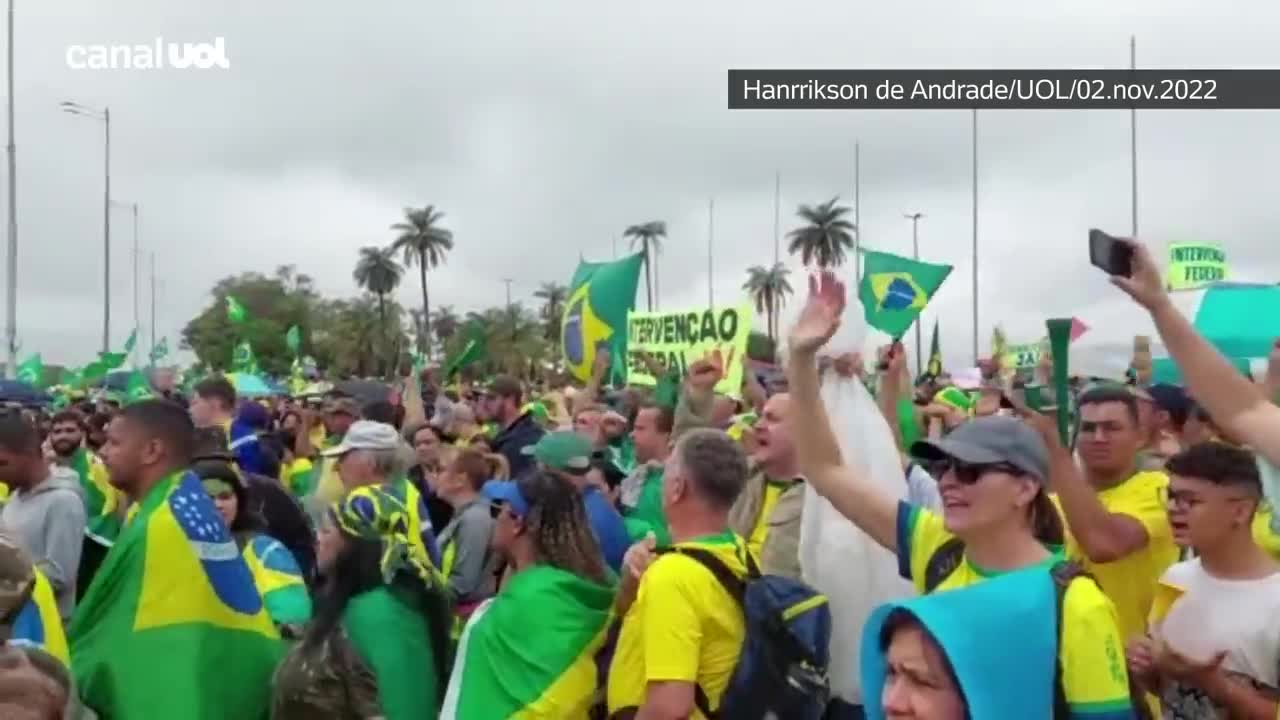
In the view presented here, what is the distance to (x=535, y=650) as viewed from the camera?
161 inches

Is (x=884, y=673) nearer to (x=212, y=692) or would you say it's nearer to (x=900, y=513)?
(x=900, y=513)

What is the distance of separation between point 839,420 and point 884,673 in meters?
1.79

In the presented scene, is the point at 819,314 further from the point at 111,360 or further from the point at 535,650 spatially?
the point at 111,360

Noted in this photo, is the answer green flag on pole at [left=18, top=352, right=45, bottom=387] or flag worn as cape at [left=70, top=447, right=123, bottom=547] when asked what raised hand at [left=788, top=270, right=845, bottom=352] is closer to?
flag worn as cape at [left=70, top=447, right=123, bottom=547]

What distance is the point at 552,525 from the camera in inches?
169

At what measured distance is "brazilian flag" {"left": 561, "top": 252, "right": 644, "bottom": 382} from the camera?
13.2 m

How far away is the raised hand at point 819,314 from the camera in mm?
3941

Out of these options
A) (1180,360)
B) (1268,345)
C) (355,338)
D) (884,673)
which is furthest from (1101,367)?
(355,338)

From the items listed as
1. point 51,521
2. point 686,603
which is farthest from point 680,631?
point 51,521

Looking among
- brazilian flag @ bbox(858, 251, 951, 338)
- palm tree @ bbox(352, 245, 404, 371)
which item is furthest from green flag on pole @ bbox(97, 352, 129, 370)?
palm tree @ bbox(352, 245, 404, 371)

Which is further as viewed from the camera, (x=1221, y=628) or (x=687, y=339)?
(x=687, y=339)

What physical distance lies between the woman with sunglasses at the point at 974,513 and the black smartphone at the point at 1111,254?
43 cm

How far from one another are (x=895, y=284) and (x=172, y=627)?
725 cm

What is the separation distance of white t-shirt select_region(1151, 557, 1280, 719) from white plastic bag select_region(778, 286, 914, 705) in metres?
0.75
